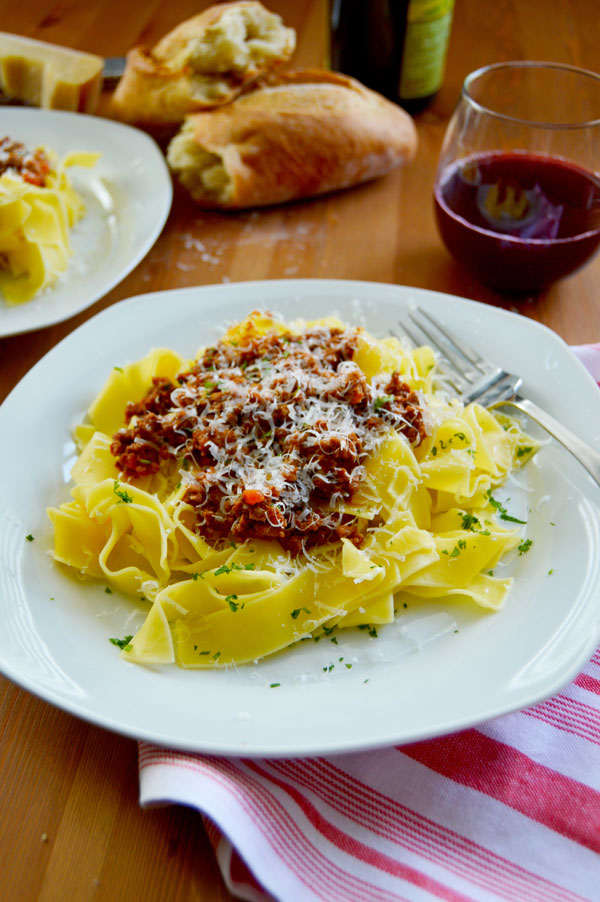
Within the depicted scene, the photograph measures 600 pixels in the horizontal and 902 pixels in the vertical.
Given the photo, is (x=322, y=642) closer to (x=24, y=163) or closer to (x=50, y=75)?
(x=24, y=163)

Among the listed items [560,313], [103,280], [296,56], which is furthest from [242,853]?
[296,56]

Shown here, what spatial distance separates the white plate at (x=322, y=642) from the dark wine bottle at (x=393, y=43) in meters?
2.35

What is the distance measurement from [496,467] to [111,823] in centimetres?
148

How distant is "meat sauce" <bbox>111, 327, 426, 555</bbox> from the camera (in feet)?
7.38

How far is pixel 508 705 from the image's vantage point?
176 centimetres

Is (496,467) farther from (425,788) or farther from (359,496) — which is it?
(425,788)

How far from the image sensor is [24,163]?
3.74 m

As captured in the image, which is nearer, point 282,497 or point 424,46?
point 282,497

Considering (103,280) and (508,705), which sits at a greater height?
(508,705)

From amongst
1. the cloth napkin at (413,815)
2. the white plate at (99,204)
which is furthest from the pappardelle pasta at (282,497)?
the white plate at (99,204)

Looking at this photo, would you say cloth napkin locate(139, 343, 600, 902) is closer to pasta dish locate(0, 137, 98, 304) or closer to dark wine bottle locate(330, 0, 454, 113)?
pasta dish locate(0, 137, 98, 304)

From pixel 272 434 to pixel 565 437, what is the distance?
0.88 metres

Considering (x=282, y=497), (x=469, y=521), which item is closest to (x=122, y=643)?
(x=282, y=497)

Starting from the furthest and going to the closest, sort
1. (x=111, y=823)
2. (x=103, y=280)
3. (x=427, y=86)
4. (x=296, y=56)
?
(x=296, y=56) → (x=427, y=86) → (x=103, y=280) → (x=111, y=823)
